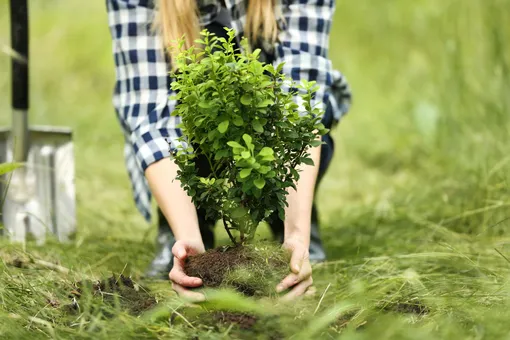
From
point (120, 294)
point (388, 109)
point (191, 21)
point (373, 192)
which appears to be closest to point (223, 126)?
point (120, 294)

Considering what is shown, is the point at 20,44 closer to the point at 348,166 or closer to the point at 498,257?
the point at 498,257

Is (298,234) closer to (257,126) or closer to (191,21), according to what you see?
(257,126)

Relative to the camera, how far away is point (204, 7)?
2213 millimetres

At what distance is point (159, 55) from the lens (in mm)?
2178

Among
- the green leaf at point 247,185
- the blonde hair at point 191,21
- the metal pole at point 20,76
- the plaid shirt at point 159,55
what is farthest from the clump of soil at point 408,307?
the metal pole at point 20,76

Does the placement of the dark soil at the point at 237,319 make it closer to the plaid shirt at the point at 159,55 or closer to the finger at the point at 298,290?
the finger at the point at 298,290

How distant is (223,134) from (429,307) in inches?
20.2

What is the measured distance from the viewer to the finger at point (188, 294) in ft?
5.03

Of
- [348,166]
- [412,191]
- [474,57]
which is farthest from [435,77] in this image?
[412,191]

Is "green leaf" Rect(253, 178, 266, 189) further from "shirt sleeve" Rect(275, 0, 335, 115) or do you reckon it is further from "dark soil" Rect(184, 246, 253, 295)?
"shirt sleeve" Rect(275, 0, 335, 115)

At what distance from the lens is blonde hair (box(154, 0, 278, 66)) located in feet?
6.79

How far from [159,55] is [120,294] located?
0.76 m

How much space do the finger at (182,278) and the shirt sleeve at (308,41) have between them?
0.74 metres

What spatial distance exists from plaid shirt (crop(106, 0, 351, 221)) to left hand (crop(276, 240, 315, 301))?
1.84 ft
